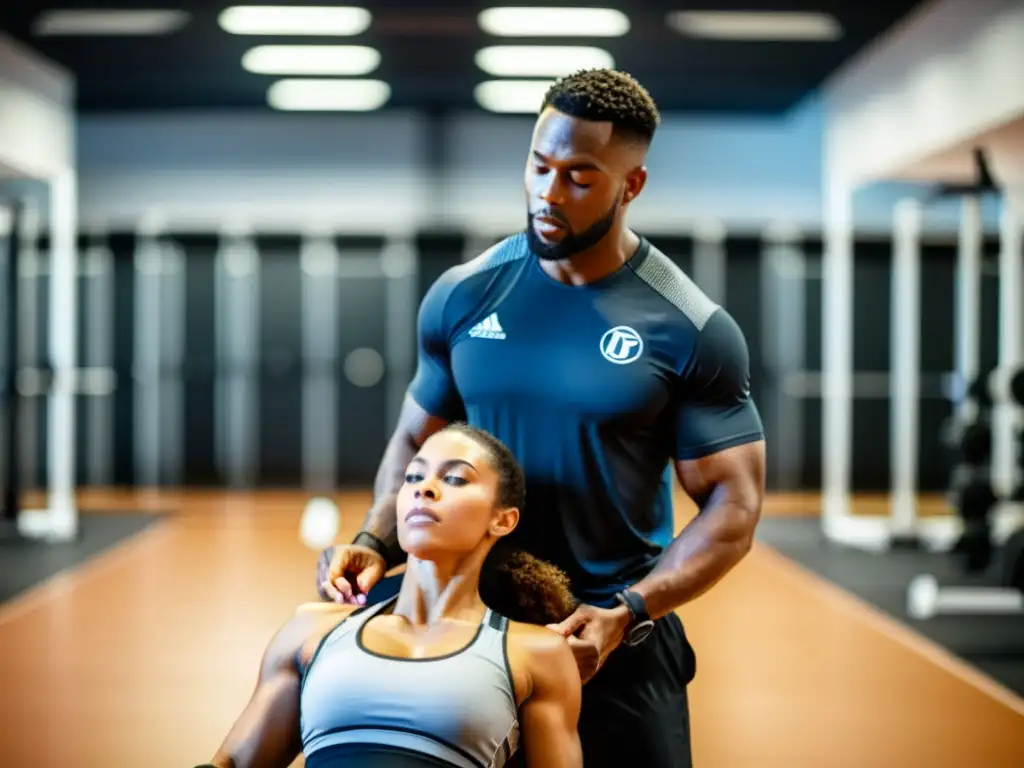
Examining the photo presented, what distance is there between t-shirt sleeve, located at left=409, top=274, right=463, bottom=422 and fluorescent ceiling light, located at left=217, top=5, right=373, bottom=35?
4605 mm

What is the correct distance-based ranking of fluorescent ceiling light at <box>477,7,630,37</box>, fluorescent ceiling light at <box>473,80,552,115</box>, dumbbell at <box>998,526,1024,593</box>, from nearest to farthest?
1. dumbbell at <box>998,526,1024,593</box>
2. fluorescent ceiling light at <box>477,7,630,37</box>
3. fluorescent ceiling light at <box>473,80,552,115</box>

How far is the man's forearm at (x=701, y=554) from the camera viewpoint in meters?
1.46

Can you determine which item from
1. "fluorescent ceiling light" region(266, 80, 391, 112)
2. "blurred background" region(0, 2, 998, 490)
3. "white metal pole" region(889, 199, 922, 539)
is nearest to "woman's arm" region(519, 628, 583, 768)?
"white metal pole" region(889, 199, 922, 539)

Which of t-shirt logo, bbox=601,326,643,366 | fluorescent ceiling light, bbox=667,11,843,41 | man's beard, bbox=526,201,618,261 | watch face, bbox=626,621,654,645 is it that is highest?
fluorescent ceiling light, bbox=667,11,843,41

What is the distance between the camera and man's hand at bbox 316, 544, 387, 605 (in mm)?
1456

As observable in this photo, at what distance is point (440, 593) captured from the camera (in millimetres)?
1443

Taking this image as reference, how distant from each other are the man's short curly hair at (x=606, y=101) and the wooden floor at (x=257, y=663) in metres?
1.00

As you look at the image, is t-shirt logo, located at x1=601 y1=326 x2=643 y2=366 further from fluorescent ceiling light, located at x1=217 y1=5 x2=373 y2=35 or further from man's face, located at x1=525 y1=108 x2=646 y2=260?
fluorescent ceiling light, located at x1=217 y1=5 x2=373 y2=35

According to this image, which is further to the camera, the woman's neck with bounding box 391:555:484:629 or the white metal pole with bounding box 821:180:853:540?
the white metal pole with bounding box 821:180:853:540

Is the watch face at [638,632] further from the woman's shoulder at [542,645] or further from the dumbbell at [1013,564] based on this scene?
the dumbbell at [1013,564]

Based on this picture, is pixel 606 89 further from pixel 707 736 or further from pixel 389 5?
pixel 389 5

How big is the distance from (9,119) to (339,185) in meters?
3.48

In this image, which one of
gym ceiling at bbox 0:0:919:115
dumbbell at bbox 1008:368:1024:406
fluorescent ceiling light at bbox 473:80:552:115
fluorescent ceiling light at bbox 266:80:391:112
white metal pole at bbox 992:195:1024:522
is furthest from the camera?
fluorescent ceiling light at bbox 266:80:391:112

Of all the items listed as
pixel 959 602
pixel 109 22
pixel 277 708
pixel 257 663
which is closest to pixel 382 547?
pixel 277 708
